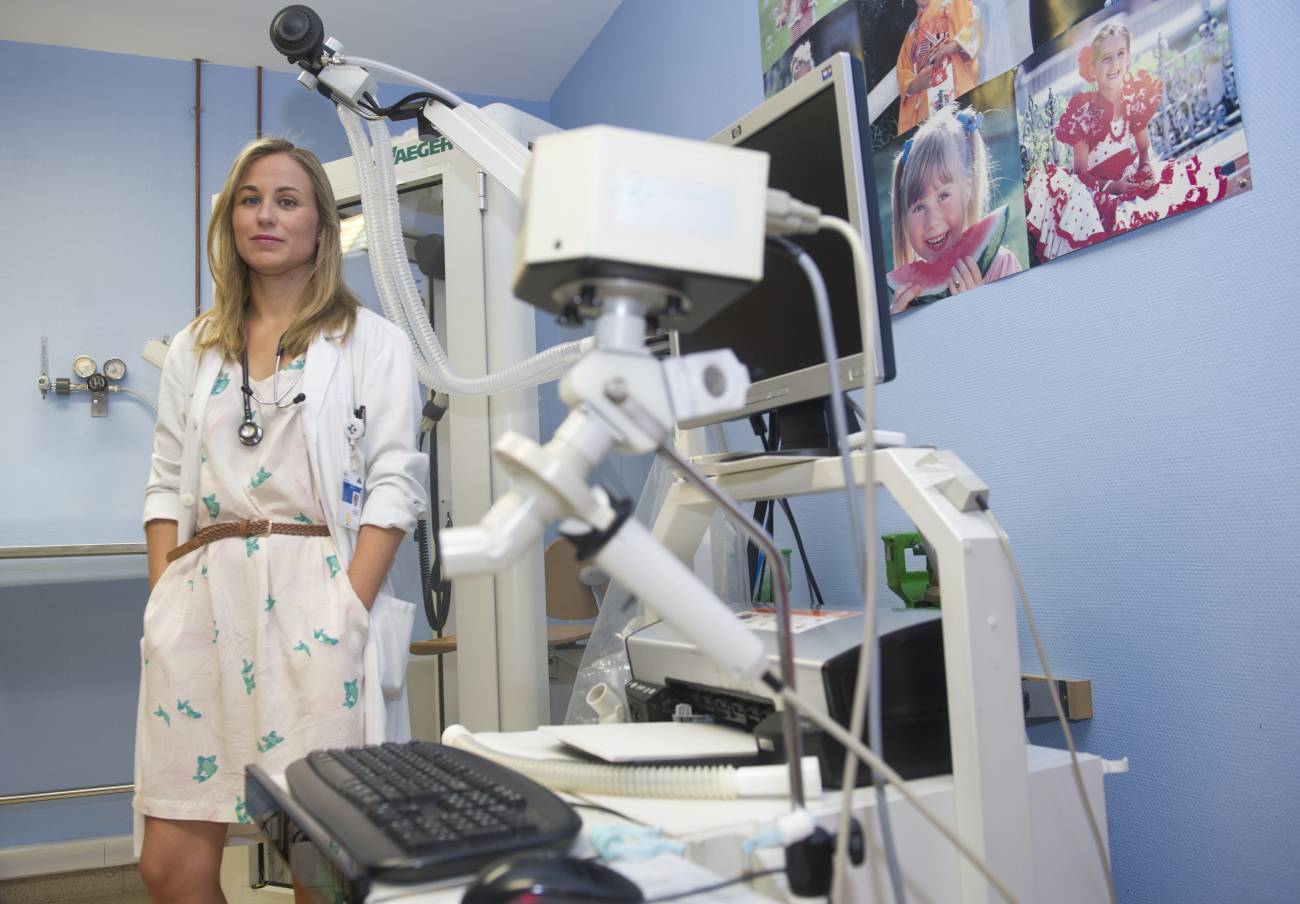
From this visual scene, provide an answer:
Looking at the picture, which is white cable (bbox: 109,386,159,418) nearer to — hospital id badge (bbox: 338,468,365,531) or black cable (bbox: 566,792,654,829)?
hospital id badge (bbox: 338,468,365,531)

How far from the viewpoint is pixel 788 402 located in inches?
40.4

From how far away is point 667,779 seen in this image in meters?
0.71

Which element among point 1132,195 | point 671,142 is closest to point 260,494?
point 671,142

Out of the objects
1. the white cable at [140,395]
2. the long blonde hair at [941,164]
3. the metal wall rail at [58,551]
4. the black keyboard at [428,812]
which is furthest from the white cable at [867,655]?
the white cable at [140,395]

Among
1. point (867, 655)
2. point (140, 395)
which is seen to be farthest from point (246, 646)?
point (140, 395)

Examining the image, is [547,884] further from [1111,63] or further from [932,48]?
[932,48]

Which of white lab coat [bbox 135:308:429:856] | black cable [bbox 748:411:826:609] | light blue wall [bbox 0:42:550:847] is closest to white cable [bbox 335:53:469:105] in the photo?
white lab coat [bbox 135:308:429:856]

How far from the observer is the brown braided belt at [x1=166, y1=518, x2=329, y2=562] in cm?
137

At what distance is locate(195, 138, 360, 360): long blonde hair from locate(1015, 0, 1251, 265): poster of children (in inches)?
41.6

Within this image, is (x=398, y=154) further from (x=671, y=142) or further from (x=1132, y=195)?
(x=671, y=142)

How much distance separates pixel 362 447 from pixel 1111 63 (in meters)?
1.16

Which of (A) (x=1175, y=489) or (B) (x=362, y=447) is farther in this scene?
(B) (x=362, y=447)

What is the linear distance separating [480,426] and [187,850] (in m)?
0.87

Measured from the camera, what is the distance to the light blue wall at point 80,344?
274 cm
